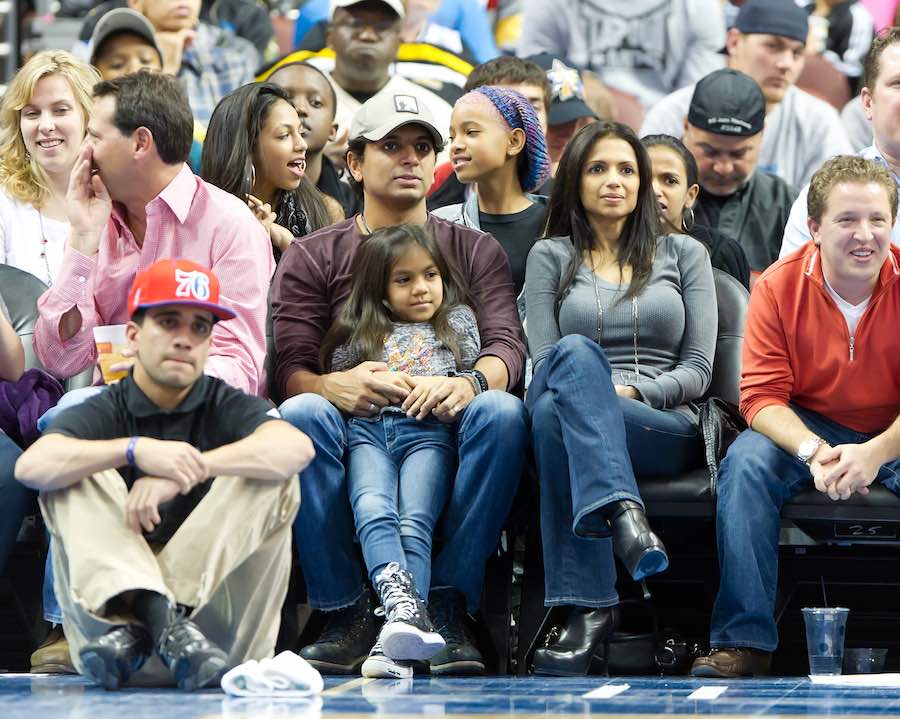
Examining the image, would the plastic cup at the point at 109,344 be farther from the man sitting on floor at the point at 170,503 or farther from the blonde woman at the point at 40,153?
the blonde woman at the point at 40,153

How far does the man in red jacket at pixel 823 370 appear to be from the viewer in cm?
431

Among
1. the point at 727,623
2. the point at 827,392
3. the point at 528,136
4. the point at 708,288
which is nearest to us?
the point at 727,623

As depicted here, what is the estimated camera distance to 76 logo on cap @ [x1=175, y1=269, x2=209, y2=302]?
3.86m

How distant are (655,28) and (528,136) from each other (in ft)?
7.65

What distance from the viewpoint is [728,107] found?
596cm

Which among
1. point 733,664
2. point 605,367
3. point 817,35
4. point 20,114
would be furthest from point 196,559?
point 817,35

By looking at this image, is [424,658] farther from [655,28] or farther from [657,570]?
[655,28]

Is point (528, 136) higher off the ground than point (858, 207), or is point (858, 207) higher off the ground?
point (528, 136)

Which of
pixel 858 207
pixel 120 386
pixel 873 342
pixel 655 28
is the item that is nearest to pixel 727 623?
pixel 873 342

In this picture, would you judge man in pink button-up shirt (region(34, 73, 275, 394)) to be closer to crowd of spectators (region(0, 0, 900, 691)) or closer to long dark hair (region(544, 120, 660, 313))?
crowd of spectators (region(0, 0, 900, 691))

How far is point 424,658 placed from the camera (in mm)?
4012

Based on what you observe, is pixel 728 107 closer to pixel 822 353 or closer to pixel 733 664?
pixel 822 353

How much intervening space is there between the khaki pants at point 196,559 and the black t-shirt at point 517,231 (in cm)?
147

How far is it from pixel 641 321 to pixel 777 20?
2.73 metres
